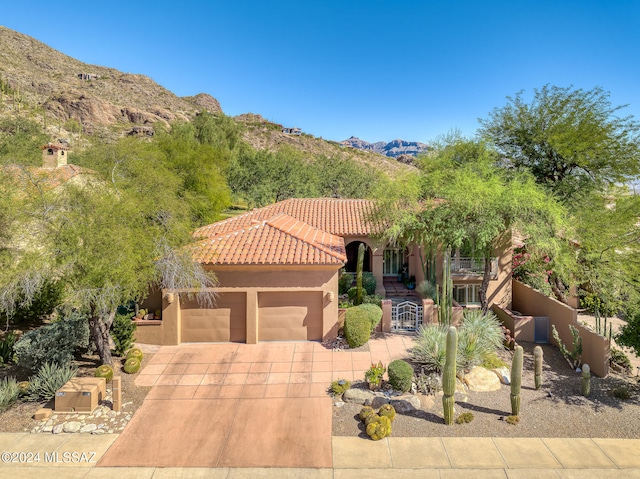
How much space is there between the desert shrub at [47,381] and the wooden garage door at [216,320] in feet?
16.9

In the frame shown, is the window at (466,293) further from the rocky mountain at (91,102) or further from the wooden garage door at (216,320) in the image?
the rocky mountain at (91,102)

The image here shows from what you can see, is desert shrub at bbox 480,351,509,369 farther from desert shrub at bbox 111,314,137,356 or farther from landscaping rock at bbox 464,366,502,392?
desert shrub at bbox 111,314,137,356

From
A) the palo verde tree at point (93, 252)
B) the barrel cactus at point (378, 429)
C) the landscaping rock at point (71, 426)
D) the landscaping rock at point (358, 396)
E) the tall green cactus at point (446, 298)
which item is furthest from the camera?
the tall green cactus at point (446, 298)

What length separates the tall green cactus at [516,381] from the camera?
11352 mm

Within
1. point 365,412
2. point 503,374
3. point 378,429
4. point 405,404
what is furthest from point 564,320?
point 378,429

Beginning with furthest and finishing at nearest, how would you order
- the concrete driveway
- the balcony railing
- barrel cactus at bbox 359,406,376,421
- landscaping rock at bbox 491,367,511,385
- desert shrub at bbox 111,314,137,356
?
the balcony railing → desert shrub at bbox 111,314,137,356 → landscaping rock at bbox 491,367,511,385 → barrel cactus at bbox 359,406,376,421 → the concrete driveway

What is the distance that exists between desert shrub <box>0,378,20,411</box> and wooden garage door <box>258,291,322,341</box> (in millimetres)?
8748

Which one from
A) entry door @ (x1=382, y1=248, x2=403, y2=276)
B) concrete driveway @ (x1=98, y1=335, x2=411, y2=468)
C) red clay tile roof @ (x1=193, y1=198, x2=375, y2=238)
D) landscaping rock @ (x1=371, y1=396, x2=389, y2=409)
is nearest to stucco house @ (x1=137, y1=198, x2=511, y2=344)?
concrete driveway @ (x1=98, y1=335, x2=411, y2=468)

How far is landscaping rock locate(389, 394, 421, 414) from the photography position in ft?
39.0

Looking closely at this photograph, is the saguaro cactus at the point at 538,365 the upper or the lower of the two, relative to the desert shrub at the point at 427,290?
lower

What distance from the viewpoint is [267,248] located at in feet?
58.2

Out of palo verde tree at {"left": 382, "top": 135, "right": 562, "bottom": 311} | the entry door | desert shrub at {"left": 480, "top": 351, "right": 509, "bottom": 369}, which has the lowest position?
desert shrub at {"left": 480, "top": 351, "right": 509, "bottom": 369}

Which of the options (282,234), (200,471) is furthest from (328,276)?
(200,471)

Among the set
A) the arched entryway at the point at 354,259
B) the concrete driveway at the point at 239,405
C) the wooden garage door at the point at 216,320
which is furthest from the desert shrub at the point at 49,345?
the arched entryway at the point at 354,259
